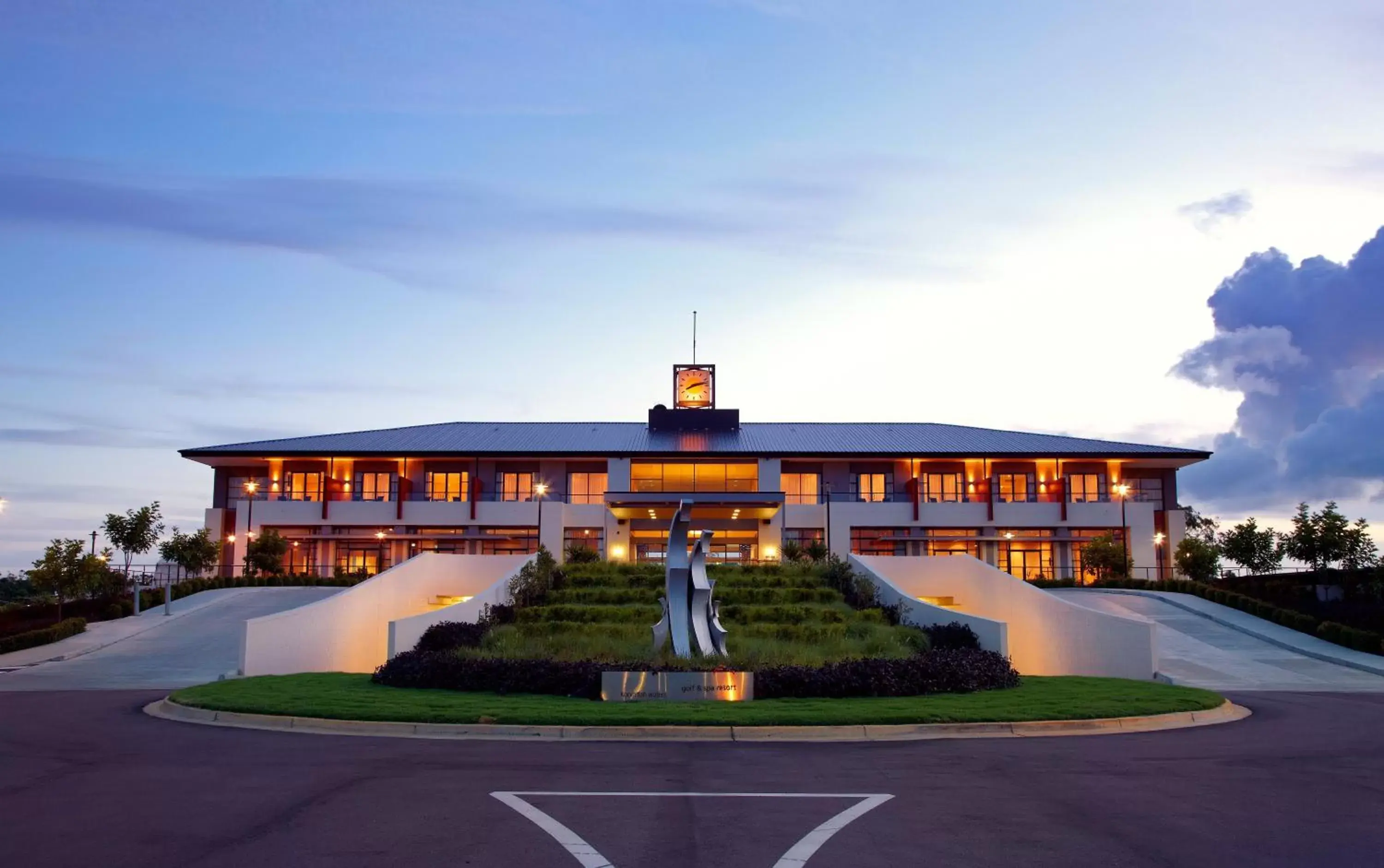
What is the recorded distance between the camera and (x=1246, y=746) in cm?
1477

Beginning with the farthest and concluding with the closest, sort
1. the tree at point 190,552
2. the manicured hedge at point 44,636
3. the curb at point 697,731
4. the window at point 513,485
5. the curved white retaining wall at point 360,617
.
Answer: the window at point 513,485
the tree at point 190,552
the manicured hedge at point 44,636
the curved white retaining wall at point 360,617
the curb at point 697,731

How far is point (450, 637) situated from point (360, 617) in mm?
4512

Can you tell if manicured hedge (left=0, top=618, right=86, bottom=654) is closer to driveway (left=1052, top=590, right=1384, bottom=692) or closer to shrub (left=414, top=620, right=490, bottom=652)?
shrub (left=414, top=620, right=490, bottom=652)

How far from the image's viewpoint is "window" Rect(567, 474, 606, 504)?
58969 millimetres

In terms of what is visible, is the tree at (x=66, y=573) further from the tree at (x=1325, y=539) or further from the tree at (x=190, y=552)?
the tree at (x=1325, y=539)

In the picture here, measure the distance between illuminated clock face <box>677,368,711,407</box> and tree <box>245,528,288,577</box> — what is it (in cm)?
2364

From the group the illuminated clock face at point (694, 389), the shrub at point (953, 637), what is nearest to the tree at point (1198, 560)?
the shrub at point (953, 637)

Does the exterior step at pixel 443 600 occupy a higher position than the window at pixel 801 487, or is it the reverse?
the window at pixel 801 487

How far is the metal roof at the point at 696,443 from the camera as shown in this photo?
56.5 meters

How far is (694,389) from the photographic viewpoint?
212ft

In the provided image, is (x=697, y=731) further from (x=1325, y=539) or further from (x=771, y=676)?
(x=1325, y=539)

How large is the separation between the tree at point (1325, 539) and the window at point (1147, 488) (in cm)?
1904

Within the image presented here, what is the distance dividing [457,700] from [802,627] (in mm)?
12095

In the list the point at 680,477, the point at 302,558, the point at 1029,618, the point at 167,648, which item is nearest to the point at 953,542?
the point at 680,477
